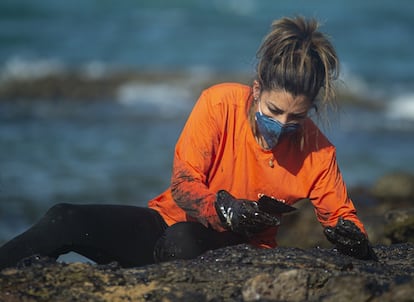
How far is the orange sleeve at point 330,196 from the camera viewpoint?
4.15 m

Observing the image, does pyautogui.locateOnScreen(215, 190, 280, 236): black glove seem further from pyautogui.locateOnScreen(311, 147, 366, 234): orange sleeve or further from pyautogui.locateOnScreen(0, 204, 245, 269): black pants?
pyautogui.locateOnScreen(311, 147, 366, 234): orange sleeve

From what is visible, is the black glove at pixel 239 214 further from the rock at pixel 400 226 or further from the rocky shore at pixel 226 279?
the rock at pixel 400 226

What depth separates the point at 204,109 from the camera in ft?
13.7

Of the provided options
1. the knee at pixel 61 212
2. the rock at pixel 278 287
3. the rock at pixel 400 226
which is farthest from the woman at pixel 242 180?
the rock at pixel 400 226

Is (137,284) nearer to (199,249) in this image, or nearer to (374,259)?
(199,249)

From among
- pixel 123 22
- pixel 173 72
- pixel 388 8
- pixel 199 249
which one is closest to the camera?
pixel 199 249

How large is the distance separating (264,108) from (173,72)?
10809mm

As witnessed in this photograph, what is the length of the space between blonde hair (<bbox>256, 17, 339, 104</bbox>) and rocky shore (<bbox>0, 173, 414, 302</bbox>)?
0.74 m

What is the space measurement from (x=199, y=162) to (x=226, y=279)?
0.77m

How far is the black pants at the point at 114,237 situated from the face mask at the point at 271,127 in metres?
0.50

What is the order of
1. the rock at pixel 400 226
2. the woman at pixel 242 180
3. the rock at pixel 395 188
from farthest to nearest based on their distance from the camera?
1. the rock at pixel 395 188
2. the rock at pixel 400 226
3. the woman at pixel 242 180

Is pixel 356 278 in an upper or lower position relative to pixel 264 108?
lower

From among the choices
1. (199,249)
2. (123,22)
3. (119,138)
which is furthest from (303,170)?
(123,22)

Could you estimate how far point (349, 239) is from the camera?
3914mm
